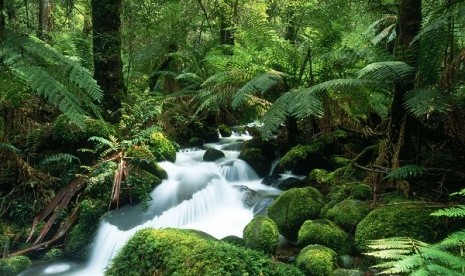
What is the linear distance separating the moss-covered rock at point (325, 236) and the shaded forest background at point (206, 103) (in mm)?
675

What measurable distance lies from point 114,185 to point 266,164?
7.97ft

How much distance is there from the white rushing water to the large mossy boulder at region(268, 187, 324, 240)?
64cm

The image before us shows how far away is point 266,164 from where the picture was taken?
20.0ft

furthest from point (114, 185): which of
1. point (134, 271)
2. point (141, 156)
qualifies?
point (134, 271)

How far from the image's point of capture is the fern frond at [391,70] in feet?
11.7

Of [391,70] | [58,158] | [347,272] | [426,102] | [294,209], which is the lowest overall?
[347,272]

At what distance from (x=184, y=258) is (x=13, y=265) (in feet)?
6.58

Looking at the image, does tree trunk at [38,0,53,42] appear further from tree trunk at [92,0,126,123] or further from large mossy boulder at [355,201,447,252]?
large mossy boulder at [355,201,447,252]

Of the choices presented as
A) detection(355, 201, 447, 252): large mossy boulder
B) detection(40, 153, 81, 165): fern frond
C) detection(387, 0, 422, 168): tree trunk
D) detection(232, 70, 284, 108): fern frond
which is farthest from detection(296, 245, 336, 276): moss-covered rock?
detection(40, 153, 81, 165): fern frond

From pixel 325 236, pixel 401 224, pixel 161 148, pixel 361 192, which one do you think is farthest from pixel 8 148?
pixel 401 224

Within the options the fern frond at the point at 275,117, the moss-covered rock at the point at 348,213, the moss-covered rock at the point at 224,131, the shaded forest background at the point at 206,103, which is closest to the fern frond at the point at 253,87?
the shaded forest background at the point at 206,103

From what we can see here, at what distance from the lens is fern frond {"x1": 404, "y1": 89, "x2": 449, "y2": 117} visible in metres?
3.17

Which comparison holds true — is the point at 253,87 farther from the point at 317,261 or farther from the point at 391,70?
the point at 317,261

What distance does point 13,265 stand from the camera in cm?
373
